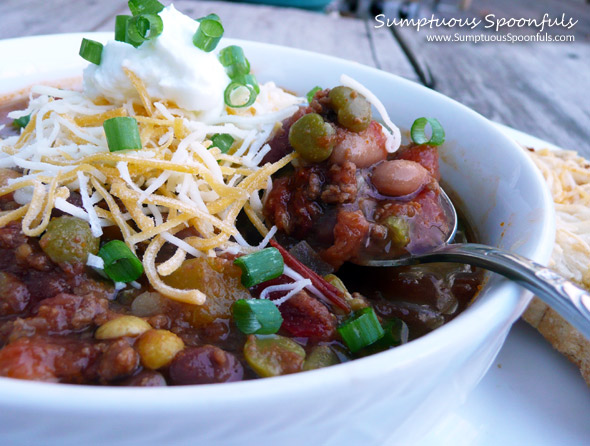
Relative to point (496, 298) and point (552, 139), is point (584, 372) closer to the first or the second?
point (496, 298)

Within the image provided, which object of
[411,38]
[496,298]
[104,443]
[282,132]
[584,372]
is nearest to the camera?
[104,443]

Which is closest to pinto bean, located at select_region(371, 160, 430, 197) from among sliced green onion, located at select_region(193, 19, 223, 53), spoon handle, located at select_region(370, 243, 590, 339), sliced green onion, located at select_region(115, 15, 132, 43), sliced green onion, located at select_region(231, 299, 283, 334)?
spoon handle, located at select_region(370, 243, 590, 339)

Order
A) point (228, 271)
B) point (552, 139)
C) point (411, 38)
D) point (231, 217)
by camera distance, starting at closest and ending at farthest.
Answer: point (228, 271), point (231, 217), point (552, 139), point (411, 38)

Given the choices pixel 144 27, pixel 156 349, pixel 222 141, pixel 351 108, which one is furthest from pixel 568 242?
pixel 144 27

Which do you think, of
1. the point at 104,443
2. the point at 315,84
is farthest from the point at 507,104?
the point at 104,443

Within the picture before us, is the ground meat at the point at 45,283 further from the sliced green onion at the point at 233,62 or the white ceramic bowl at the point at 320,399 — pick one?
the sliced green onion at the point at 233,62

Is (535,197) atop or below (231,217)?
atop

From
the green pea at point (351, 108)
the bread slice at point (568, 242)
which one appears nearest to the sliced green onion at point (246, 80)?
the green pea at point (351, 108)
